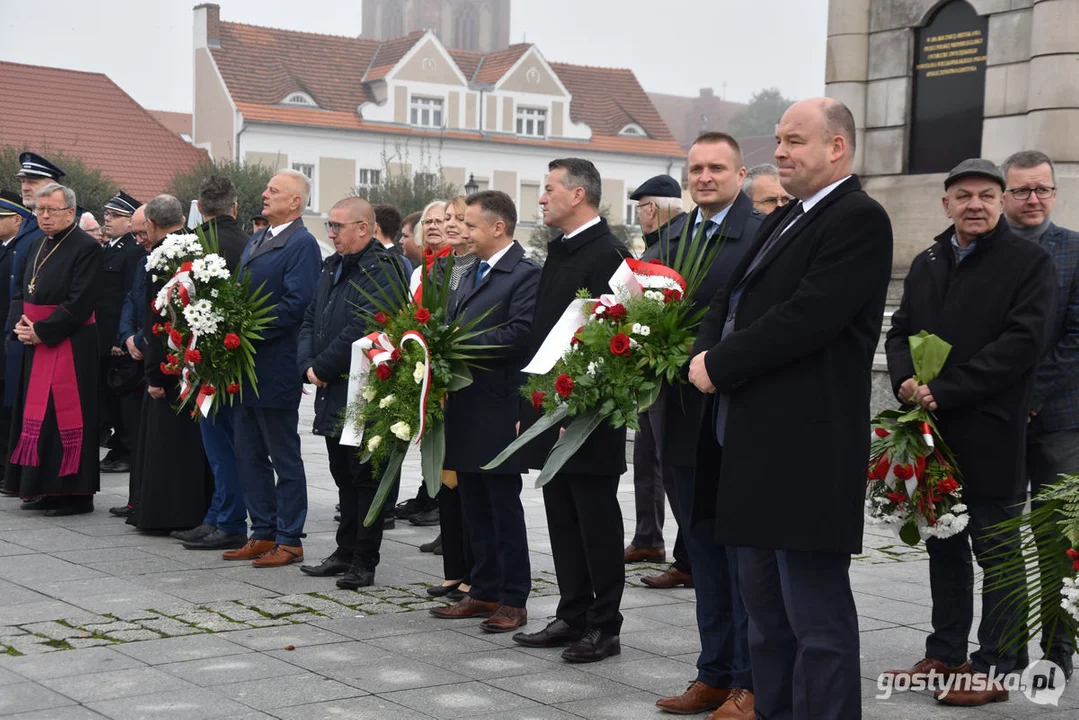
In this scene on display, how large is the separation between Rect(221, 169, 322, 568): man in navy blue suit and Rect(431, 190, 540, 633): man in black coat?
1.63 meters

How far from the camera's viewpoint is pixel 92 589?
24.6 feet

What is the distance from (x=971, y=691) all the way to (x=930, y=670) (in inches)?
8.4

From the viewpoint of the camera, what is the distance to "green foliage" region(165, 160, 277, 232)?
4538cm

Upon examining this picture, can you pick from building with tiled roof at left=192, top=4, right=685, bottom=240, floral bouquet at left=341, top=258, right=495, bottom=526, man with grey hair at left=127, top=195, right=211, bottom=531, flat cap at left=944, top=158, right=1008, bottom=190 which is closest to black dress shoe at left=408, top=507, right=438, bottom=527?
man with grey hair at left=127, top=195, right=211, bottom=531

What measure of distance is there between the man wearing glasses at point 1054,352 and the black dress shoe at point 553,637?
2.19 metres

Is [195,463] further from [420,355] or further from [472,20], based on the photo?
[472,20]

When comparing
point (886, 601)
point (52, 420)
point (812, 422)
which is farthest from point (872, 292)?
point (52, 420)

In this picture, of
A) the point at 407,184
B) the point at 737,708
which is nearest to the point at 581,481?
the point at 737,708

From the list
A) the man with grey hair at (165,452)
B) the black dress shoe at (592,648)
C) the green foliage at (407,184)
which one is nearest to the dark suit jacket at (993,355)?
the black dress shoe at (592,648)

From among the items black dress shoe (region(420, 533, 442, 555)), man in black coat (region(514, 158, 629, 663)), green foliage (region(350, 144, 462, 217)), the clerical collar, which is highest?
green foliage (region(350, 144, 462, 217))

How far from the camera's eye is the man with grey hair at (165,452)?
9.16m

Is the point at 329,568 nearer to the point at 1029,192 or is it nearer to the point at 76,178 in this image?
the point at 1029,192

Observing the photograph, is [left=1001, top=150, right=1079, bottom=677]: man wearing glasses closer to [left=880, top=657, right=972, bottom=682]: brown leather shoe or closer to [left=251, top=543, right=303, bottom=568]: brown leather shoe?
[left=880, top=657, right=972, bottom=682]: brown leather shoe

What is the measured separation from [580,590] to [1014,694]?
6.37 feet
